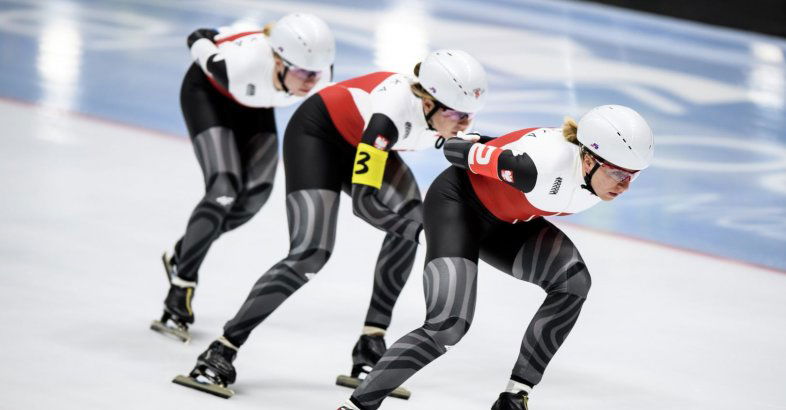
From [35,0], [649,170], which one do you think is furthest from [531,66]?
[35,0]

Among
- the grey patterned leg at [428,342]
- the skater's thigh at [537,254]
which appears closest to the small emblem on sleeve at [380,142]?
the skater's thigh at [537,254]

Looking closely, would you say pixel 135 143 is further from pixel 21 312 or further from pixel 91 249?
pixel 21 312

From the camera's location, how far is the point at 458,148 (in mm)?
4422

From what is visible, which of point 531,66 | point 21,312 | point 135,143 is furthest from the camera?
point 531,66

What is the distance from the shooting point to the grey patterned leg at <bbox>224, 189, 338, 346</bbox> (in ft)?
15.5

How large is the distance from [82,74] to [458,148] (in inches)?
297

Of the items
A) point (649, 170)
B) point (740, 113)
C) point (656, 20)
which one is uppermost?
point (656, 20)

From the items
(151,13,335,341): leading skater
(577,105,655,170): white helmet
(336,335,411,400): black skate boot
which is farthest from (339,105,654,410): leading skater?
(151,13,335,341): leading skater

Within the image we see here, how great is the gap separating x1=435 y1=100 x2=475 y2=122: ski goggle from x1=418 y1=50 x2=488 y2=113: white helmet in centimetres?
6

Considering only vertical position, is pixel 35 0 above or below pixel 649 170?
above

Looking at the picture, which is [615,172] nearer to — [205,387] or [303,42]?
[303,42]

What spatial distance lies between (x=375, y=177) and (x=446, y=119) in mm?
433

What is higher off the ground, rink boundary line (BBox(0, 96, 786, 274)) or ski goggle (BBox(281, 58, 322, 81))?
rink boundary line (BBox(0, 96, 786, 274))

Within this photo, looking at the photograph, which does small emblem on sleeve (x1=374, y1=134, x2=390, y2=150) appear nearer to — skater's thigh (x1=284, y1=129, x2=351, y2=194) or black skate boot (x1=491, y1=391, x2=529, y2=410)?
skater's thigh (x1=284, y1=129, x2=351, y2=194)
